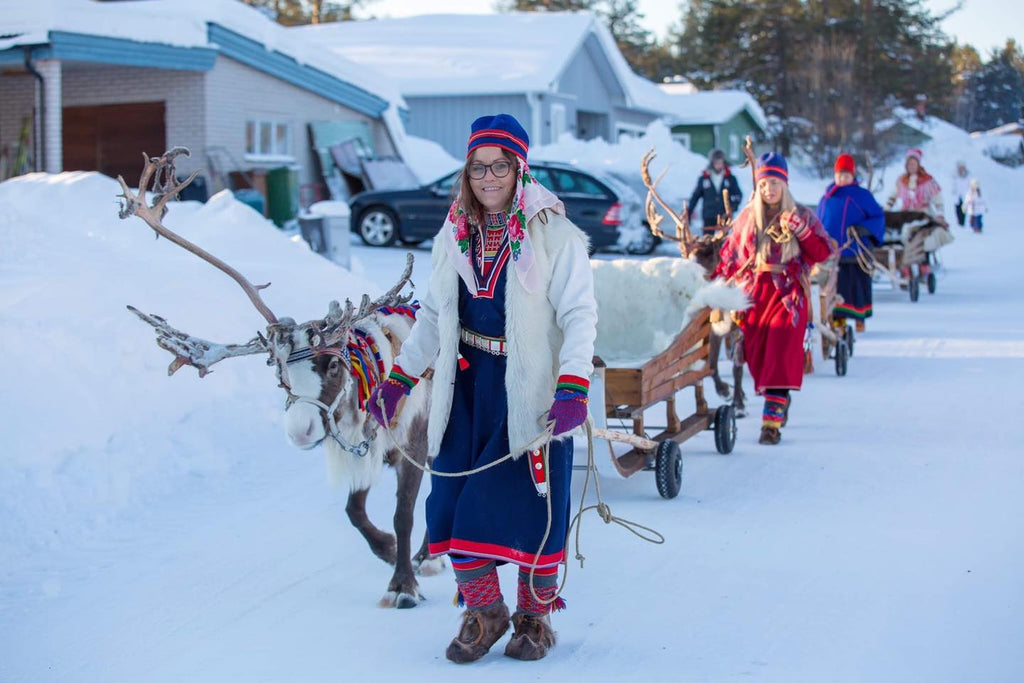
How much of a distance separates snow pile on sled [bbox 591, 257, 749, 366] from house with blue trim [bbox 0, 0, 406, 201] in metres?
9.96

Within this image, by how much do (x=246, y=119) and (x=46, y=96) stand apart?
4.76 meters

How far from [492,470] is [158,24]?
14661mm

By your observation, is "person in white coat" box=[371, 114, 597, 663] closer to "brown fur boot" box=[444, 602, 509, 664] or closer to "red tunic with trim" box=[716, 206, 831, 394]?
"brown fur boot" box=[444, 602, 509, 664]

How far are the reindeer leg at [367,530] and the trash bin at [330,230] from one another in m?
8.58

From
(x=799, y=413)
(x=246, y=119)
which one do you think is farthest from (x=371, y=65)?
(x=799, y=413)

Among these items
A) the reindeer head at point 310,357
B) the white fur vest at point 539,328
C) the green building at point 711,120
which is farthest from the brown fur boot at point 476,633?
the green building at point 711,120

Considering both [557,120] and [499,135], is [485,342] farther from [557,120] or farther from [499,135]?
[557,120]

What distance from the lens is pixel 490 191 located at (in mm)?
4254

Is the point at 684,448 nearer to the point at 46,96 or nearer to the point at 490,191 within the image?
the point at 490,191

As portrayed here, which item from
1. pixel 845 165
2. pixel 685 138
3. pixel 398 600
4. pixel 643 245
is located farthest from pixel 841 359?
pixel 685 138

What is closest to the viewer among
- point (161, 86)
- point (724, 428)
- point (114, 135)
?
point (724, 428)

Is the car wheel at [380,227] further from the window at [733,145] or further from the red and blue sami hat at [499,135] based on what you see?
the window at [733,145]

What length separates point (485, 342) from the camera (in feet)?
14.2

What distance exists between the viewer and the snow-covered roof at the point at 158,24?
15.3 meters
